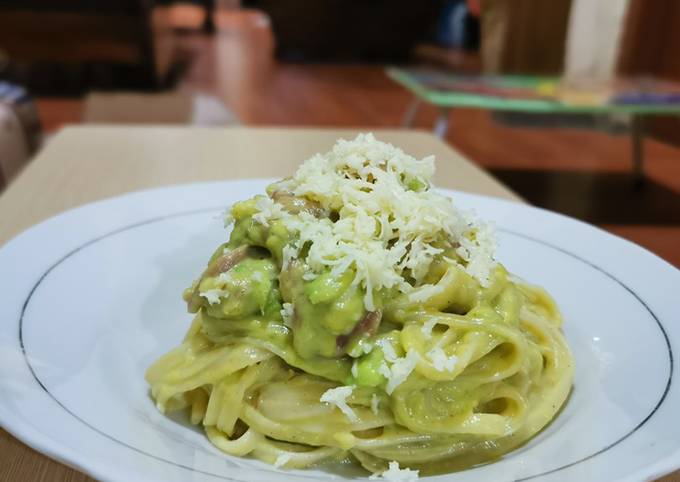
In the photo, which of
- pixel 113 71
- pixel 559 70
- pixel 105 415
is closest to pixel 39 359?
pixel 105 415

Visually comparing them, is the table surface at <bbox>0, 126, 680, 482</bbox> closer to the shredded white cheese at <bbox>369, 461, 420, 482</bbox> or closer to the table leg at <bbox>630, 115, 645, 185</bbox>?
the shredded white cheese at <bbox>369, 461, 420, 482</bbox>

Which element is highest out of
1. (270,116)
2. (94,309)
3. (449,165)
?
(94,309)

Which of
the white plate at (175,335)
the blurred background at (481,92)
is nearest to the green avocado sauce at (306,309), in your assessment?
the white plate at (175,335)

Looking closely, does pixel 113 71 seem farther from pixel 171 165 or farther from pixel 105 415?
pixel 105 415

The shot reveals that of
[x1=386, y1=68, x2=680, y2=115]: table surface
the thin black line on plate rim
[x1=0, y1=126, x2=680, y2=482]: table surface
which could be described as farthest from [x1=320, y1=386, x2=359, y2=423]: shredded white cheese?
[x1=386, y1=68, x2=680, y2=115]: table surface

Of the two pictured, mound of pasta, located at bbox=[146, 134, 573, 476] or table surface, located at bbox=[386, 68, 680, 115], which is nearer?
mound of pasta, located at bbox=[146, 134, 573, 476]

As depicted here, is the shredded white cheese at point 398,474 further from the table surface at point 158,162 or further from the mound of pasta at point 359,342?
the table surface at point 158,162

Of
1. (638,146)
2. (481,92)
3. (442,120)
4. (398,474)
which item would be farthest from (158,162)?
(638,146)
